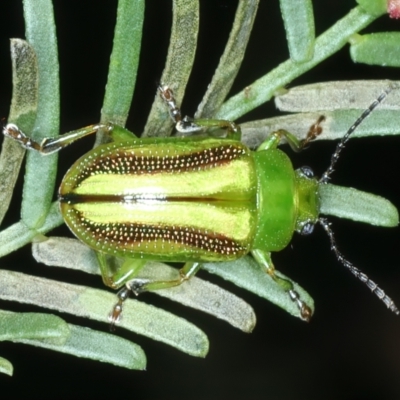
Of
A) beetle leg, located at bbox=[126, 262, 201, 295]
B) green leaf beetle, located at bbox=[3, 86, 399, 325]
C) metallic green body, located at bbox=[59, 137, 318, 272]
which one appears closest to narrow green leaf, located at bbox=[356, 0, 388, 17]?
green leaf beetle, located at bbox=[3, 86, 399, 325]

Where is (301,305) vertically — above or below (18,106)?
below

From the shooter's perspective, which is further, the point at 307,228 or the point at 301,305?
the point at 307,228

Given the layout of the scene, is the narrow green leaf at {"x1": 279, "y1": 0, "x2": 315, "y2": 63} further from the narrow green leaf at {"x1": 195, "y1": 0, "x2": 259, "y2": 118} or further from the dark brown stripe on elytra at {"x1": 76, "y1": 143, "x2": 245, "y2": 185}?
the dark brown stripe on elytra at {"x1": 76, "y1": 143, "x2": 245, "y2": 185}

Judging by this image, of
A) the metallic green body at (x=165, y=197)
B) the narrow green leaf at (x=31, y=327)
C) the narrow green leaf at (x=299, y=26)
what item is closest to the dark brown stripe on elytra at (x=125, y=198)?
the metallic green body at (x=165, y=197)

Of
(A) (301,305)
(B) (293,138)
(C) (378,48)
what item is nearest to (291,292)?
(A) (301,305)

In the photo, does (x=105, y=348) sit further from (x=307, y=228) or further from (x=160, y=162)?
(x=307, y=228)

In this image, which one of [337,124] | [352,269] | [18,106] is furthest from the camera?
[352,269]

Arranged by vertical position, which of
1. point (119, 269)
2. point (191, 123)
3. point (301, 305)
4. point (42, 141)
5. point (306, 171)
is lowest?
point (119, 269)

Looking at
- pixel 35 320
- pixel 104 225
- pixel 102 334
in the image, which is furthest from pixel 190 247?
pixel 35 320
